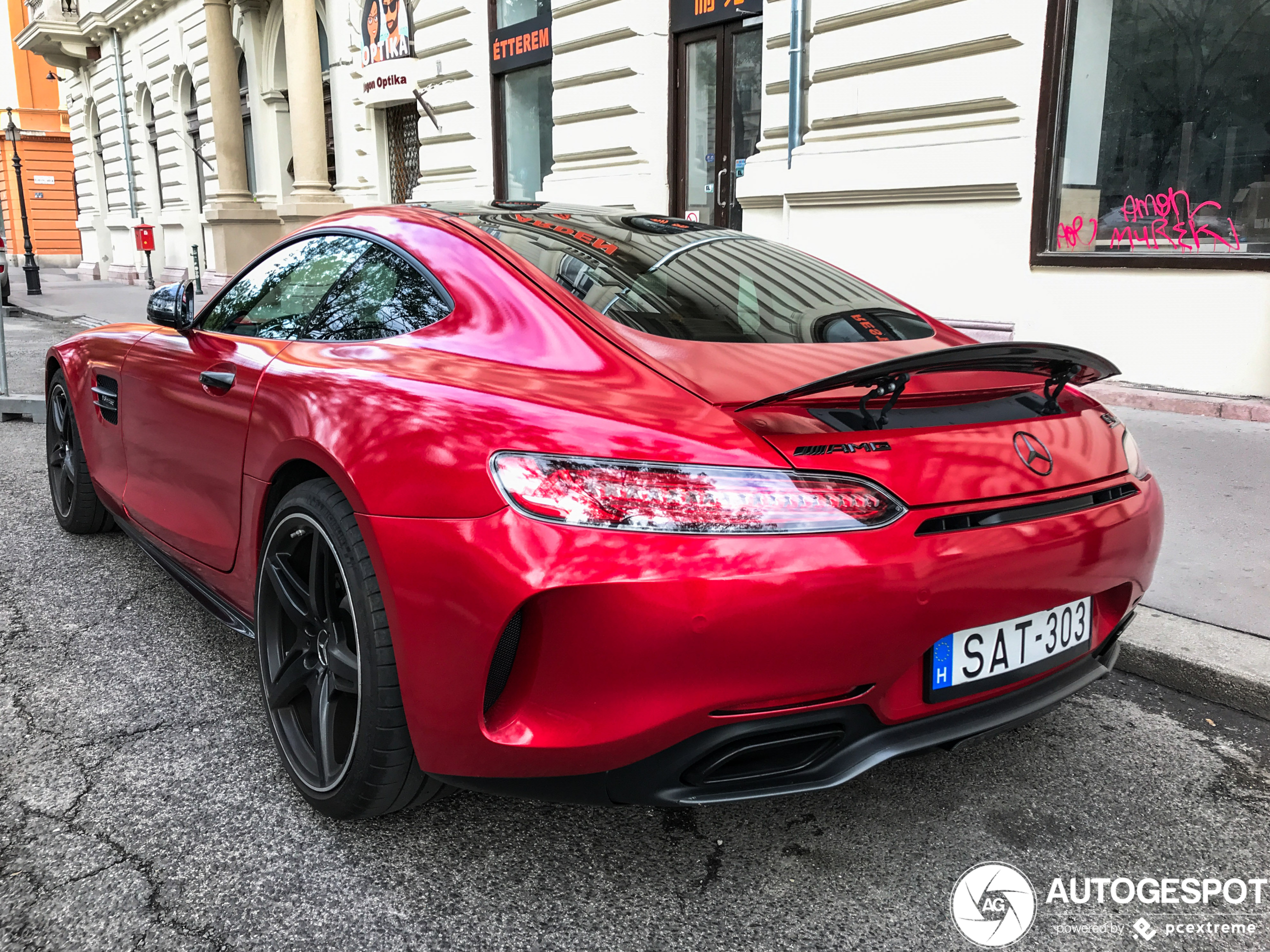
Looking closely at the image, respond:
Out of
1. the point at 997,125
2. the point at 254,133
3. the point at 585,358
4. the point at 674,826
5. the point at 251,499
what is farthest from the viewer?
the point at 254,133

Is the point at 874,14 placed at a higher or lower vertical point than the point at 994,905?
higher

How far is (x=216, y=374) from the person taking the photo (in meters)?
2.73

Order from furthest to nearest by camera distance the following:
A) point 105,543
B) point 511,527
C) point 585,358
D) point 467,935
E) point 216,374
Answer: point 105,543
point 216,374
point 585,358
point 467,935
point 511,527

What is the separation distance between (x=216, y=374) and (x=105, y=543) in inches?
77.4

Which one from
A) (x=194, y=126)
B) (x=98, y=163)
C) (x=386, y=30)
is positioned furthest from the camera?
(x=98, y=163)

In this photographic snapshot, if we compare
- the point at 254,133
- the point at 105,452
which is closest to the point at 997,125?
the point at 105,452

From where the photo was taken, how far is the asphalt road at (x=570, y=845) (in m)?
1.85

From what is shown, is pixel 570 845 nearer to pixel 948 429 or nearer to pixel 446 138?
pixel 948 429

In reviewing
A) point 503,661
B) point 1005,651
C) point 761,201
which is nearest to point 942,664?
point 1005,651

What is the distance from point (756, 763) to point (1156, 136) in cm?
681

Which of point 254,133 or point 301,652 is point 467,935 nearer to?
point 301,652

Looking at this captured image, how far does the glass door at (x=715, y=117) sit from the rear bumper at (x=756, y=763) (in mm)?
8718

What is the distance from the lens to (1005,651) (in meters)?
1.92

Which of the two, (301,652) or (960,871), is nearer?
(960,871)
